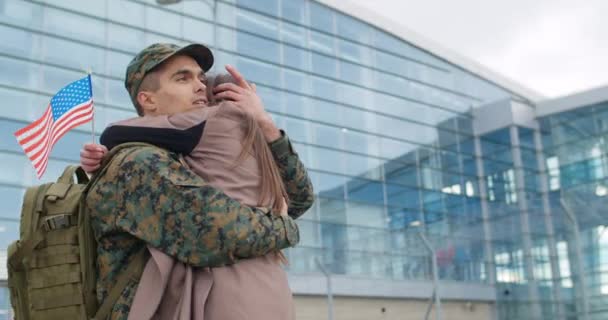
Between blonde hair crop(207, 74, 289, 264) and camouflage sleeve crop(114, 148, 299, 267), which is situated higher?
blonde hair crop(207, 74, 289, 264)

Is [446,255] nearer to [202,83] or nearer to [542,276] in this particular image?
[542,276]

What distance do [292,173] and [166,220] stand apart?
43 cm

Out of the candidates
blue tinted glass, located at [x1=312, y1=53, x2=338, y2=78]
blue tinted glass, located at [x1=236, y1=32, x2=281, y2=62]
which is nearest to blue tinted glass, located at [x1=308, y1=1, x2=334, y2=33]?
blue tinted glass, located at [x1=312, y1=53, x2=338, y2=78]

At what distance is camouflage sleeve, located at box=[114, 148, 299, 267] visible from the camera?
181 cm

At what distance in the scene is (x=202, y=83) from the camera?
7.18 ft

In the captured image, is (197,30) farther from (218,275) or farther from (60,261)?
(218,275)

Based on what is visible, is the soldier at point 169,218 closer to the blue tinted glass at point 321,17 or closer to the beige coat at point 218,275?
the beige coat at point 218,275

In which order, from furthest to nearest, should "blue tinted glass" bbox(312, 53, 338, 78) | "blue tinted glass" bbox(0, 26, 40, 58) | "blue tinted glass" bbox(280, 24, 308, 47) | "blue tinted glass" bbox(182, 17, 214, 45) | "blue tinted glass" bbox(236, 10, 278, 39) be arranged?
"blue tinted glass" bbox(312, 53, 338, 78) → "blue tinted glass" bbox(280, 24, 308, 47) → "blue tinted glass" bbox(236, 10, 278, 39) → "blue tinted glass" bbox(182, 17, 214, 45) → "blue tinted glass" bbox(0, 26, 40, 58)

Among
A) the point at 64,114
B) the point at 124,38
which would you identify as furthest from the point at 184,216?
the point at 124,38

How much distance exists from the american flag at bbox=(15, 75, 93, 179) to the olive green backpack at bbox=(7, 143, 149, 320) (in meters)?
9.24

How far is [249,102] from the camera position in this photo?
6.89 ft

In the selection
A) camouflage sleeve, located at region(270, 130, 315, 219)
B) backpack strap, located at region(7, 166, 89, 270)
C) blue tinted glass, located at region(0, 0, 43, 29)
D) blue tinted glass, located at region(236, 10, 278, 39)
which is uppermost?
blue tinted glass, located at region(236, 10, 278, 39)

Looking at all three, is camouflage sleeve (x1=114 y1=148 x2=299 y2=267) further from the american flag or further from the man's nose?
the american flag

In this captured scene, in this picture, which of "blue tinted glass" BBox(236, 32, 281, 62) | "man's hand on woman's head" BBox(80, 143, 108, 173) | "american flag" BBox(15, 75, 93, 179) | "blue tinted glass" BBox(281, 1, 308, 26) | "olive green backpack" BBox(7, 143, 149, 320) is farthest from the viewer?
"blue tinted glass" BBox(281, 1, 308, 26)
